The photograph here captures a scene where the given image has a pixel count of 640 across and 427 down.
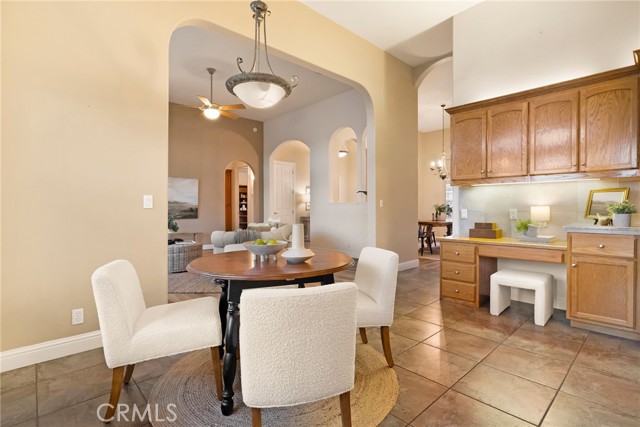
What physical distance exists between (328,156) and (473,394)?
5.64m

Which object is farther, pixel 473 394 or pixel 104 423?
pixel 473 394

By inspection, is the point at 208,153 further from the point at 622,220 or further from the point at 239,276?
the point at 622,220

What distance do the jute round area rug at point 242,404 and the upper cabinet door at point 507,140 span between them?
260cm

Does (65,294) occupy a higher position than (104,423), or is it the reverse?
(65,294)

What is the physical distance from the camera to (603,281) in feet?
8.80

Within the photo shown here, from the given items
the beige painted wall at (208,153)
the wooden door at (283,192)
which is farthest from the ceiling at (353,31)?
the wooden door at (283,192)

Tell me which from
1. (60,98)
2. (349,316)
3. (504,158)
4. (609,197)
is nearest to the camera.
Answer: (349,316)

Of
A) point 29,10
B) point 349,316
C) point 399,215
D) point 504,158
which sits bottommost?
point 349,316

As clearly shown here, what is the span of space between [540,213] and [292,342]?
333 cm

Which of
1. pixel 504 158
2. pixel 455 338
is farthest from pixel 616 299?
pixel 504 158

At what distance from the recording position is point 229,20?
10.2 feet

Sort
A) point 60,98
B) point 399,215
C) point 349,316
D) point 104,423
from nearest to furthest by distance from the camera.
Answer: point 349,316
point 104,423
point 60,98
point 399,215

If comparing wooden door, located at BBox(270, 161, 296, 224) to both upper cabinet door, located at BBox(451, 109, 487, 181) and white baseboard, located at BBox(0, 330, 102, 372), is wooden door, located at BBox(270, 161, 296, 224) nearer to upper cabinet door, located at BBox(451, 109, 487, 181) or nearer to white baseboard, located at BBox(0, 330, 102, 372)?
upper cabinet door, located at BBox(451, 109, 487, 181)

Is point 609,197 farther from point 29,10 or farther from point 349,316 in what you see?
point 29,10
